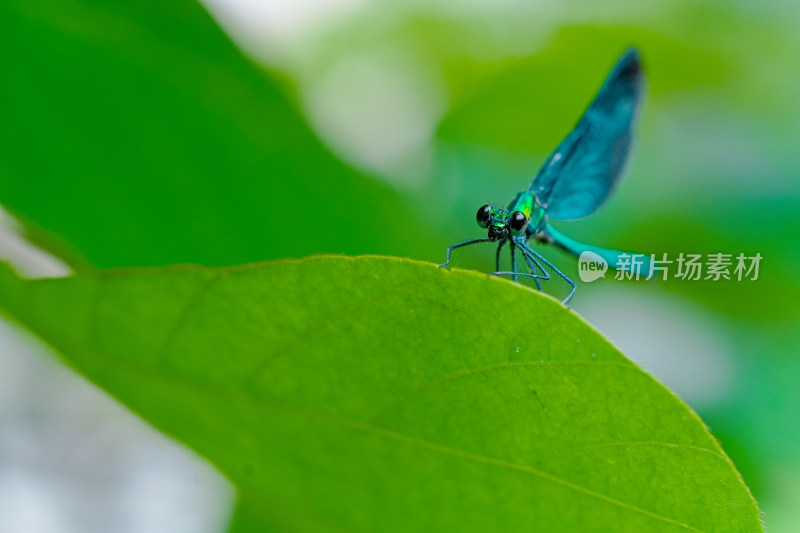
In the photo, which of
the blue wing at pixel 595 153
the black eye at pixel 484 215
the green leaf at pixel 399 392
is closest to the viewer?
the green leaf at pixel 399 392

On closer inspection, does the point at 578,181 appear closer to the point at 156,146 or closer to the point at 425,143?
the point at 425,143

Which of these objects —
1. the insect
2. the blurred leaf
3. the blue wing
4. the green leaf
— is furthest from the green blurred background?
the green leaf

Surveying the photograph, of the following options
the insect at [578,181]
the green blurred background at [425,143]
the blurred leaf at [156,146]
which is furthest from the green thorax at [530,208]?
the blurred leaf at [156,146]

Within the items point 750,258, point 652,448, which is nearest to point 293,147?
point 652,448

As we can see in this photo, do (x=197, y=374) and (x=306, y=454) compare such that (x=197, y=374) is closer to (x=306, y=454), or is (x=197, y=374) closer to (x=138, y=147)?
(x=306, y=454)

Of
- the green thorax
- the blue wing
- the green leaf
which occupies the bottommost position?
the green leaf

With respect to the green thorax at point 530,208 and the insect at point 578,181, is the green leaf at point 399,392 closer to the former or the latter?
the insect at point 578,181

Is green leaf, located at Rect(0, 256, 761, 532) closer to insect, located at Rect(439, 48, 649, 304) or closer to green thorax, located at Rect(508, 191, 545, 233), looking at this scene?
insect, located at Rect(439, 48, 649, 304)

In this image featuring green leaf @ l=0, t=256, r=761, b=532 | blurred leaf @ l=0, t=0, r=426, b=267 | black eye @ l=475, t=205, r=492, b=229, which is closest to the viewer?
green leaf @ l=0, t=256, r=761, b=532

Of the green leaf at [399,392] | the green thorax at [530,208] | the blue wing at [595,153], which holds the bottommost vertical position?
the green leaf at [399,392]
